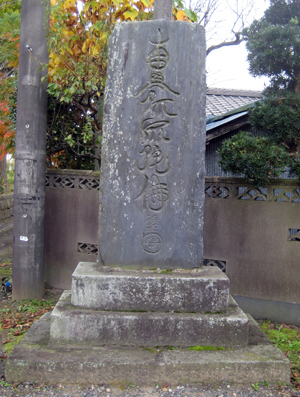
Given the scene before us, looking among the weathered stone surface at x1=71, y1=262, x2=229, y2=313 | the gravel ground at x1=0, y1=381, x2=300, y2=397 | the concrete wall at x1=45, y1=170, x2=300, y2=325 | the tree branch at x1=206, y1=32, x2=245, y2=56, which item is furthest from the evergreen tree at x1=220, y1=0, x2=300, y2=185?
the tree branch at x1=206, y1=32, x2=245, y2=56

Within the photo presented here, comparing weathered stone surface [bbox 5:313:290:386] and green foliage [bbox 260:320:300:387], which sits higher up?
weathered stone surface [bbox 5:313:290:386]

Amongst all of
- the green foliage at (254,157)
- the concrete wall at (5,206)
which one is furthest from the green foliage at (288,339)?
the concrete wall at (5,206)

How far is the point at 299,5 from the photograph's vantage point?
5.62 metres

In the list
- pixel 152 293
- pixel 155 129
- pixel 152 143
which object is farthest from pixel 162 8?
pixel 152 293

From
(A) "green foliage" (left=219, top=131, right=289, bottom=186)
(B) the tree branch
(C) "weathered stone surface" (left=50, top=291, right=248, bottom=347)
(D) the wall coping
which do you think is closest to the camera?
(C) "weathered stone surface" (left=50, top=291, right=248, bottom=347)

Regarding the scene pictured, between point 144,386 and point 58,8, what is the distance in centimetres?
532

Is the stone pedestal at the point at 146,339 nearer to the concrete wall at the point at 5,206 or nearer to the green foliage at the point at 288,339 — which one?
the green foliage at the point at 288,339

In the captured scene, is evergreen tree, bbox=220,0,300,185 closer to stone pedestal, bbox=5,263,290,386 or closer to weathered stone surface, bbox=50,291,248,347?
stone pedestal, bbox=5,263,290,386

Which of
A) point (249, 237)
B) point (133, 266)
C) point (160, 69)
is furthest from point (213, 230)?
point (160, 69)

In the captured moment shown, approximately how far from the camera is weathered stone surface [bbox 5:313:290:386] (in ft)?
9.94

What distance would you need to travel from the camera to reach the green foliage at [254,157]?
4.82 meters

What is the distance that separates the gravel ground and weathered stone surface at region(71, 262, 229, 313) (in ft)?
2.13

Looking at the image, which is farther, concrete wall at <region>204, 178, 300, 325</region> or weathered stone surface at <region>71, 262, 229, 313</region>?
concrete wall at <region>204, 178, 300, 325</region>

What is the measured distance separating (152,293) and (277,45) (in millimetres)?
3999
